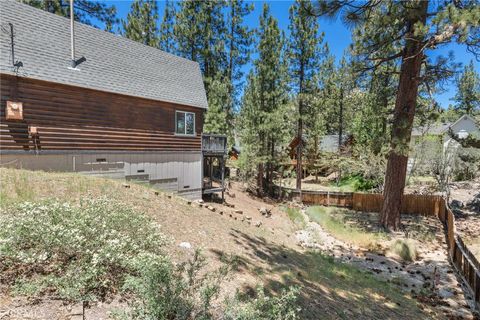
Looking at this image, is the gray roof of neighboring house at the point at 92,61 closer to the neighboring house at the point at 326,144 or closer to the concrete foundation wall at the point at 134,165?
the concrete foundation wall at the point at 134,165

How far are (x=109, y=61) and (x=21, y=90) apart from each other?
3771mm

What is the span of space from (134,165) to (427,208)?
16133mm

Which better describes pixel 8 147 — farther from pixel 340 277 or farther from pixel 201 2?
pixel 201 2

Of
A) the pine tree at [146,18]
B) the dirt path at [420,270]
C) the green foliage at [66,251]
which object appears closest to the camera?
the green foliage at [66,251]

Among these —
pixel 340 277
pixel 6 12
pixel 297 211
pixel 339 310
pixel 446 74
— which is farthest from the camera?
pixel 297 211

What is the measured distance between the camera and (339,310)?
4.44 metres

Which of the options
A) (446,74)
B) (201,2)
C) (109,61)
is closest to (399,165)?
(446,74)

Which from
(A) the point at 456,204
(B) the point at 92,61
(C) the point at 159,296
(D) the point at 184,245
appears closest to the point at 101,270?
(C) the point at 159,296

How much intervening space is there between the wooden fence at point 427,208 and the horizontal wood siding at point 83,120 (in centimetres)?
1144

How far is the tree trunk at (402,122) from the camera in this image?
10351 millimetres

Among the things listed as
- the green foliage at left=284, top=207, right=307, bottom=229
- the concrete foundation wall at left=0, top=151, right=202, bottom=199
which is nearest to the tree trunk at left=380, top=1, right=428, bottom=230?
the green foliage at left=284, top=207, right=307, bottom=229

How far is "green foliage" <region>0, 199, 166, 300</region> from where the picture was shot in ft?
9.66

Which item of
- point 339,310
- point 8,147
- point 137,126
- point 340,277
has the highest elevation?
point 137,126

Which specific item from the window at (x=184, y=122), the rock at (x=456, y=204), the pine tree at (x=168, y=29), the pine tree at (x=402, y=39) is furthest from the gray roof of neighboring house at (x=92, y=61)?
the rock at (x=456, y=204)
